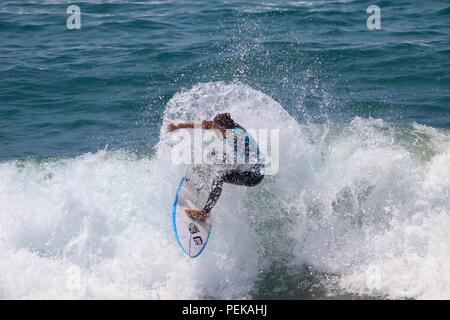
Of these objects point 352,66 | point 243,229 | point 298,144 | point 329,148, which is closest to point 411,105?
point 352,66

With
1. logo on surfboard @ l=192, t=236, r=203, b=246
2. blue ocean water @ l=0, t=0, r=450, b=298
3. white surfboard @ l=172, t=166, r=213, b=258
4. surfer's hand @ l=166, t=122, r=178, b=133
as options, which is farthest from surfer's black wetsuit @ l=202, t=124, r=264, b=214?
surfer's hand @ l=166, t=122, r=178, b=133

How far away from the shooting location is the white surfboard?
28.2 feet

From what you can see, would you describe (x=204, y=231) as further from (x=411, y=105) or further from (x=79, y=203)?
(x=411, y=105)

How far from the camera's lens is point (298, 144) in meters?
10.1

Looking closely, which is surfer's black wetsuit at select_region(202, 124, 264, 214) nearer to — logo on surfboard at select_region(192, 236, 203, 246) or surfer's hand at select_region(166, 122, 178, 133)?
logo on surfboard at select_region(192, 236, 203, 246)

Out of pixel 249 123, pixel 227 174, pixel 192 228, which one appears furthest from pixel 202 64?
pixel 192 228

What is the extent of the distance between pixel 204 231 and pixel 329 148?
10.2ft

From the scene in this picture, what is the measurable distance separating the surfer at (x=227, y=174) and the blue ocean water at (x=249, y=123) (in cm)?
57

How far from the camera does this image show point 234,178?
8.95m

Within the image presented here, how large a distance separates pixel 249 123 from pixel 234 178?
4.82 feet

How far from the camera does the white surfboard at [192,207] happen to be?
8.60 m
